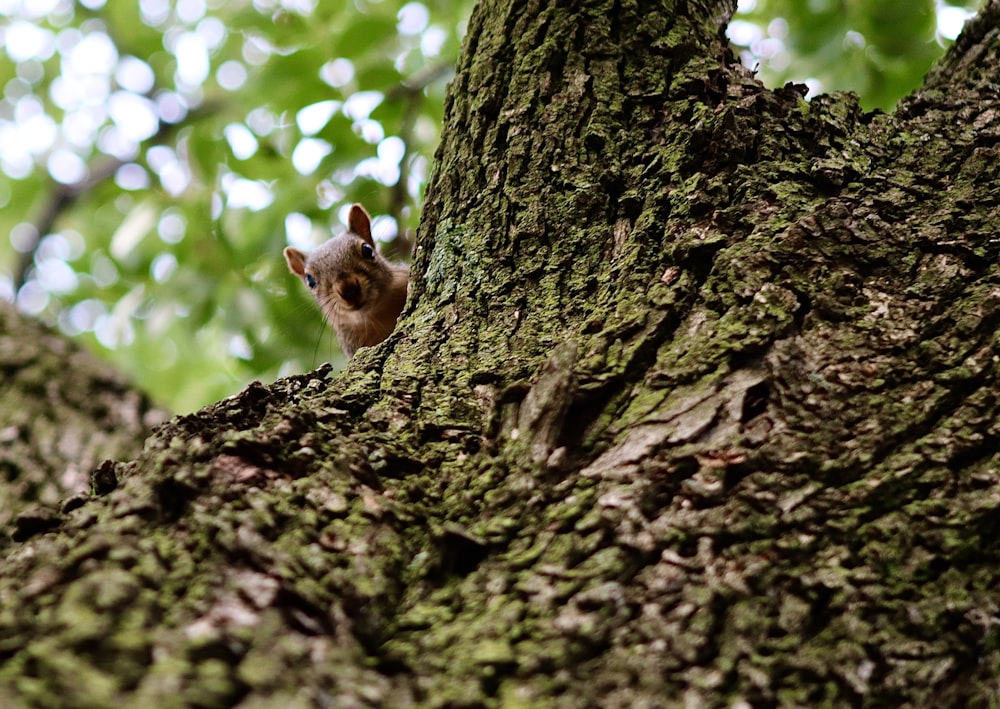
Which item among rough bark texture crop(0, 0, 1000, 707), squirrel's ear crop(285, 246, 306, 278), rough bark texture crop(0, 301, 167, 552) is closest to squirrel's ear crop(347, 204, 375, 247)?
squirrel's ear crop(285, 246, 306, 278)

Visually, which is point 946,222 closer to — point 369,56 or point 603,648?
point 603,648

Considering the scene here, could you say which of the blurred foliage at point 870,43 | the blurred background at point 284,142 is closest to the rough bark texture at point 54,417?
the blurred background at point 284,142

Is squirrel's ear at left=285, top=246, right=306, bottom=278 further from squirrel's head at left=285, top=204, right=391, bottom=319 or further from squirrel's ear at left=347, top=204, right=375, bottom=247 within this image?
squirrel's ear at left=347, top=204, right=375, bottom=247

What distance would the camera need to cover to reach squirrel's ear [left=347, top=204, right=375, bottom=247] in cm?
404

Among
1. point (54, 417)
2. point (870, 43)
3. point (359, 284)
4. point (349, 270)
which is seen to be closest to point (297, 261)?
point (349, 270)

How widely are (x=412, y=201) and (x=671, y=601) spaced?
298 centimetres

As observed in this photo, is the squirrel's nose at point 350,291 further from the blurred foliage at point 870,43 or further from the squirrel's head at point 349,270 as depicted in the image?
the blurred foliage at point 870,43

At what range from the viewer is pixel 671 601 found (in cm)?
106

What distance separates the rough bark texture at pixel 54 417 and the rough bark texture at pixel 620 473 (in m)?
1.47

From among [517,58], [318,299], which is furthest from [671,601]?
[318,299]

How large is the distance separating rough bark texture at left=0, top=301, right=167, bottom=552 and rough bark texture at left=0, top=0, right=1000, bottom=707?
1473 mm

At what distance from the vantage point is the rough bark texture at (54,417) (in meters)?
2.67

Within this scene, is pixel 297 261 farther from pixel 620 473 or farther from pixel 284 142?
pixel 620 473

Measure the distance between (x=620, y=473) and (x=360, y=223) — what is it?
3.15 meters
